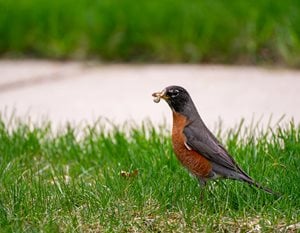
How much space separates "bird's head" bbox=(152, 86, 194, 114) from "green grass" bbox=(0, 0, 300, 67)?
3029mm

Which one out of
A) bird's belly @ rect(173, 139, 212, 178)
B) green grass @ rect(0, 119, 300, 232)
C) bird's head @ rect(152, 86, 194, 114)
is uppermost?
bird's head @ rect(152, 86, 194, 114)

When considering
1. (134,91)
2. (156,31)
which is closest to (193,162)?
(134,91)

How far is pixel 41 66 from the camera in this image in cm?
884

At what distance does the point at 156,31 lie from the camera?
8.68 m

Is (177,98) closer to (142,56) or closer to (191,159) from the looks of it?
(191,159)

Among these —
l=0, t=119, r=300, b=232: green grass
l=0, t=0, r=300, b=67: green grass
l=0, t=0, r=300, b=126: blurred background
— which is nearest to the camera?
l=0, t=119, r=300, b=232: green grass

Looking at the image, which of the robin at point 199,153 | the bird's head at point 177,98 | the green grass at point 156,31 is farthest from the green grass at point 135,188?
the green grass at point 156,31

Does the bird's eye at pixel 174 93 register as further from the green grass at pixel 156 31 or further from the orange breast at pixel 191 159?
the green grass at pixel 156 31

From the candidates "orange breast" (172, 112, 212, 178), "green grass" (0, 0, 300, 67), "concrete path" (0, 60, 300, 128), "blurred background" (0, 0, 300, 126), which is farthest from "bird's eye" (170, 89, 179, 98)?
"green grass" (0, 0, 300, 67)

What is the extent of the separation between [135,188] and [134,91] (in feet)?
9.77

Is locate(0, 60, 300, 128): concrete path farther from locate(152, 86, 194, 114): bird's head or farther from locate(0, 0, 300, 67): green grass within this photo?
locate(152, 86, 194, 114): bird's head

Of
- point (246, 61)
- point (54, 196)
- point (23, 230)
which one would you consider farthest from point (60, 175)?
point (246, 61)

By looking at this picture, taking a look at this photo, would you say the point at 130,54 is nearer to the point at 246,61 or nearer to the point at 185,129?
the point at 246,61

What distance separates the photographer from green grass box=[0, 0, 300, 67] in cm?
844
